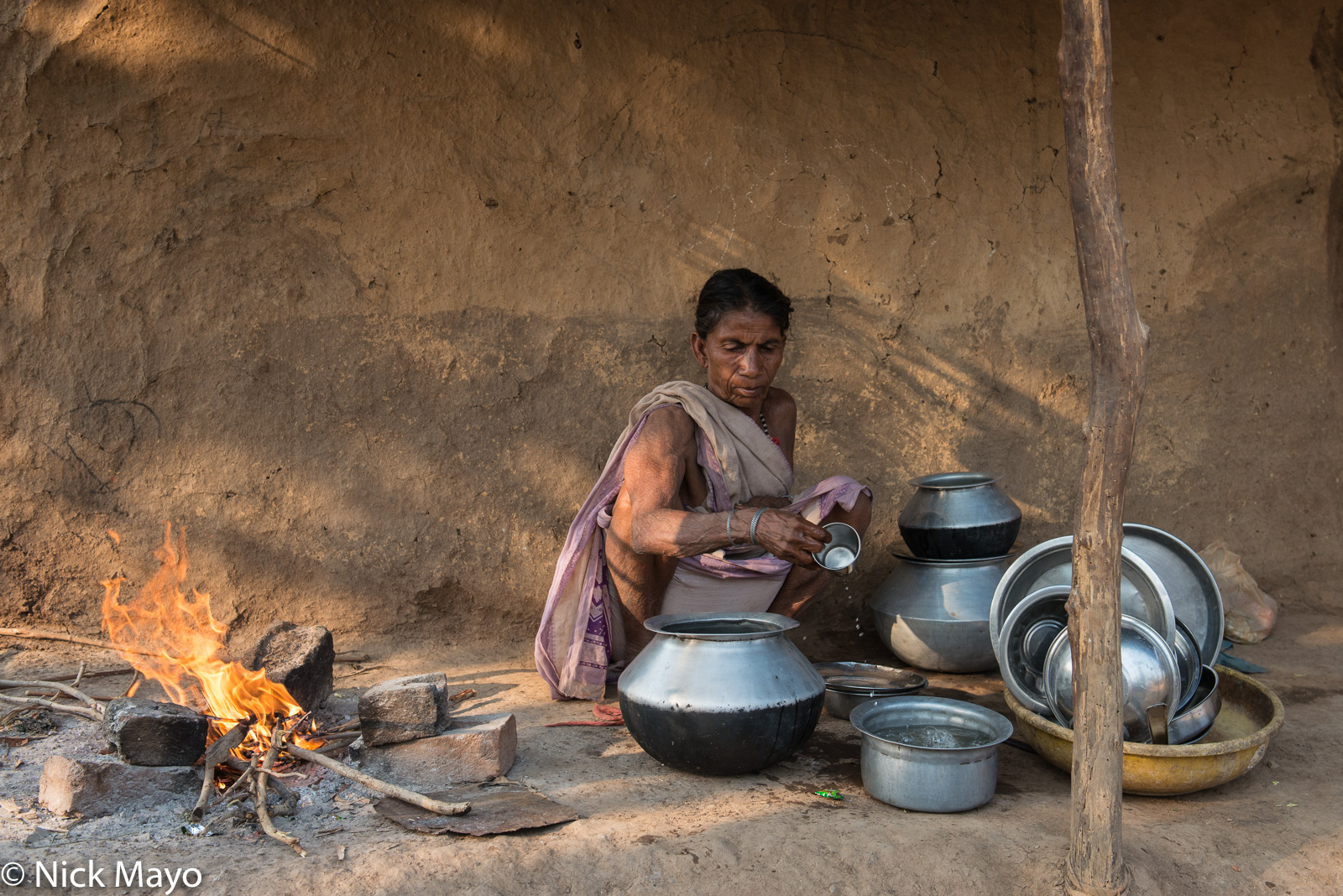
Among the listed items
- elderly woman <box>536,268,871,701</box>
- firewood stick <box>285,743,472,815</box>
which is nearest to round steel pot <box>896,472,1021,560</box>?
elderly woman <box>536,268,871,701</box>

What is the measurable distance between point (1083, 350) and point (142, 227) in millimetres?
3432

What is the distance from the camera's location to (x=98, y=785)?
6.76 feet

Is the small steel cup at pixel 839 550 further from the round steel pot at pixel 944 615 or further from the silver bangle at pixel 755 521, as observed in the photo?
the round steel pot at pixel 944 615

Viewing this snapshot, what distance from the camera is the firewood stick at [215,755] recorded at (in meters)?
2.09

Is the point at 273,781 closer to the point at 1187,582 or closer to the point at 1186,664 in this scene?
the point at 1186,664

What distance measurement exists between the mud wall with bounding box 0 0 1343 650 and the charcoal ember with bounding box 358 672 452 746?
1.11 meters

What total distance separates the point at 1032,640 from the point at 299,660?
1.95 metres

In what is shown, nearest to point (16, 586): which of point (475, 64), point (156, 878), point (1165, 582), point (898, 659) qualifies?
point (156, 878)

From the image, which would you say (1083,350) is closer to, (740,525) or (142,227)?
(740,525)

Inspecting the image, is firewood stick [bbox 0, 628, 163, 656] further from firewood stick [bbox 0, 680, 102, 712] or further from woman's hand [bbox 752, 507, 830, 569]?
woman's hand [bbox 752, 507, 830, 569]

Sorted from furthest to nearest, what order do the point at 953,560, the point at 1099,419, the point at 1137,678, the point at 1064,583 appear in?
1. the point at 953,560
2. the point at 1064,583
3. the point at 1137,678
4. the point at 1099,419

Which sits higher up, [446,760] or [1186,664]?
[1186,664]

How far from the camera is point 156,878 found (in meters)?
1.79

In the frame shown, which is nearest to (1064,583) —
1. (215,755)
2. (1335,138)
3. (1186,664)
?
(1186,664)
